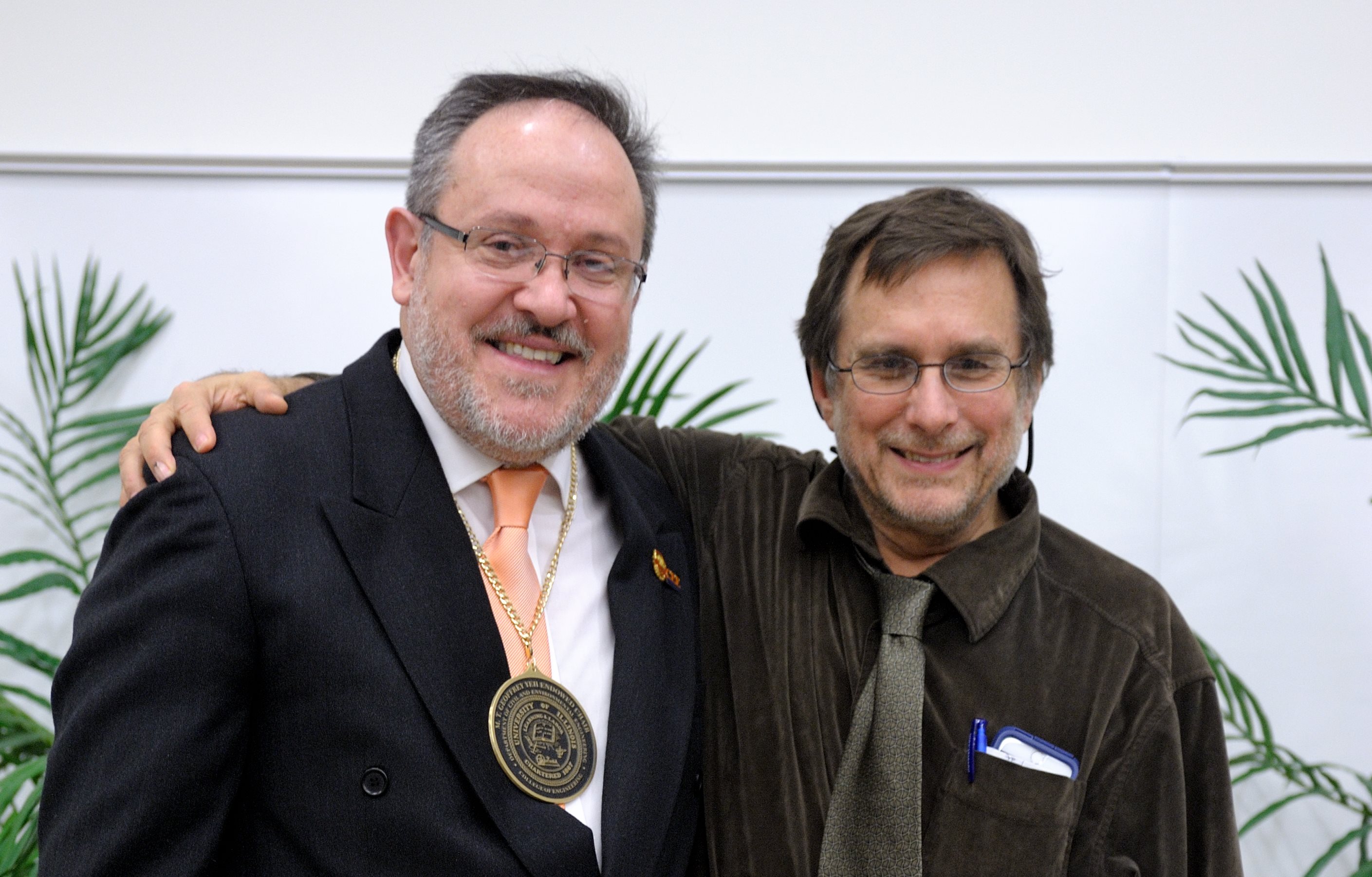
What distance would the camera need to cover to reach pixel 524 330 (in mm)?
1434

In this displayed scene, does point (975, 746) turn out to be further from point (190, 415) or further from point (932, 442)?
point (190, 415)

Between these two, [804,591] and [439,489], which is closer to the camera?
[439,489]

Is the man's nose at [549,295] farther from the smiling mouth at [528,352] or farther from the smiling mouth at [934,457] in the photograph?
the smiling mouth at [934,457]

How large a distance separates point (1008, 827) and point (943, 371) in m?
0.63

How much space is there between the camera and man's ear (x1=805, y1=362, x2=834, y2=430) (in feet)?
5.74

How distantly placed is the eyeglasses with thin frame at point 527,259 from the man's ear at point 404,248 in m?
0.04

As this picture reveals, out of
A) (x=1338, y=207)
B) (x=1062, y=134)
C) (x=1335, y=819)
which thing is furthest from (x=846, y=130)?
(x=1335, y=819)

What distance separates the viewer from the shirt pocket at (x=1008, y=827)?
1476 mm

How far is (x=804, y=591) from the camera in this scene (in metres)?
1.67

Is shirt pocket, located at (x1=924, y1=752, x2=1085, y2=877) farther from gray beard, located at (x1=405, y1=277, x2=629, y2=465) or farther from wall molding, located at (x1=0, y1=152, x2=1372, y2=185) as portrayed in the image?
wall molding, located at (x1=0, y1=152, x2=1372, y2=185)

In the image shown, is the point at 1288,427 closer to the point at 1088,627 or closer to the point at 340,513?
the point at 1088,627

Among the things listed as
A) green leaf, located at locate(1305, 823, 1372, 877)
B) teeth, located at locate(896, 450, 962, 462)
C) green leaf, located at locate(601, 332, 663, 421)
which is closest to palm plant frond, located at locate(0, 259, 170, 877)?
green leaf, located at locate(601, 332, 663, 421)

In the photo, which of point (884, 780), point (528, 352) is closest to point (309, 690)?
point (528, 352)

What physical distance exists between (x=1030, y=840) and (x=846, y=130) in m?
2.02
